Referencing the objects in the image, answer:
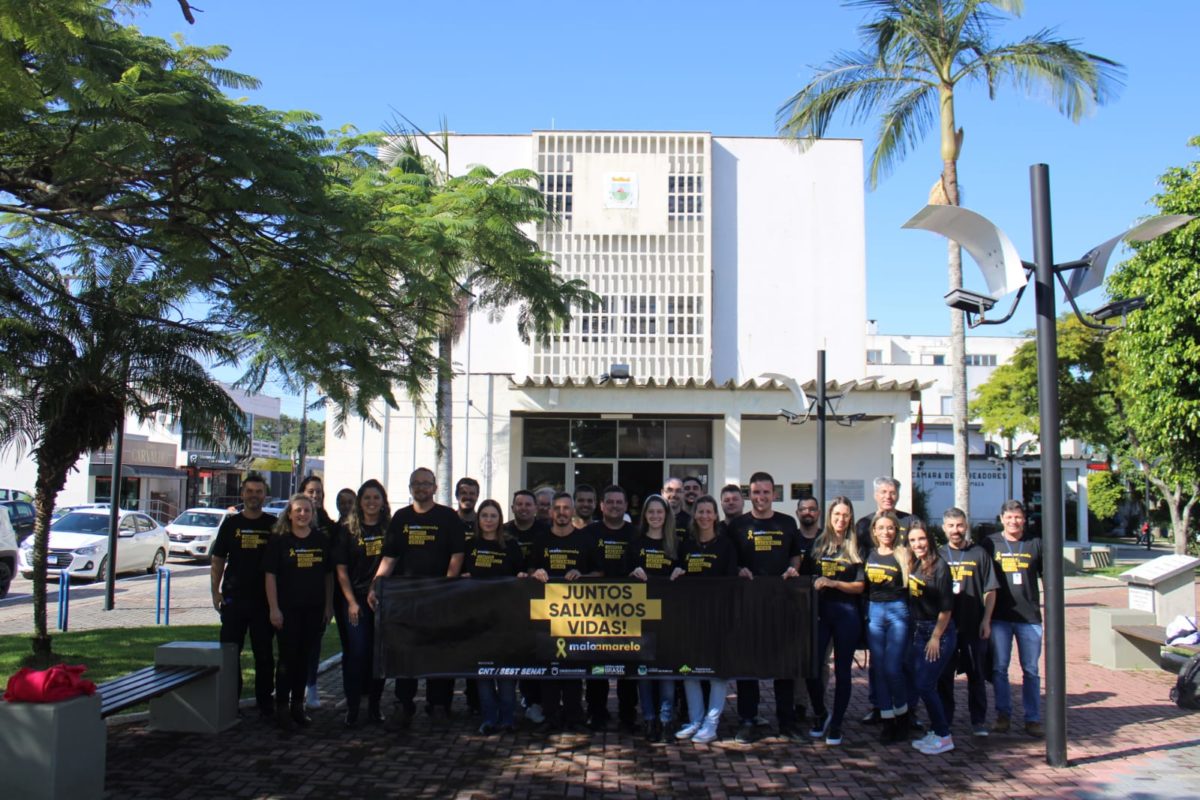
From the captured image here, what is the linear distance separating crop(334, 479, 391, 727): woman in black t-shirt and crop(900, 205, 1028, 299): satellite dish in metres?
4.79

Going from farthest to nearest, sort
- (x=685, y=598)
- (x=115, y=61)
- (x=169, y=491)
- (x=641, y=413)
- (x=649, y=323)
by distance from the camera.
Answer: (x=169, y=491) < (x=649, y=323) < (x=641, y=413) < (x=685, y=598) < (x=115, y=61)

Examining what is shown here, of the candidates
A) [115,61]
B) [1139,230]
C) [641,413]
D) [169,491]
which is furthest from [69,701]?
[169,491]

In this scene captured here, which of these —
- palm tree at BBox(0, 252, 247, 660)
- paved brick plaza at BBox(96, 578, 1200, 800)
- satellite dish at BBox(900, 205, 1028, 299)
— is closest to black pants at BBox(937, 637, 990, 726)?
paved brick plaza at BBox(96, 578, 1200, 800)

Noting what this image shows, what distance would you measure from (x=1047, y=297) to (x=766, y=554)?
285cm

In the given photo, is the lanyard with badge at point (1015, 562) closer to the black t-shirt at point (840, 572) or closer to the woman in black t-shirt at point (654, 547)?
the black t-shirt at point (840, 572)

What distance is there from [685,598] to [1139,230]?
174 inches

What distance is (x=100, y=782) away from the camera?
5.80 meters

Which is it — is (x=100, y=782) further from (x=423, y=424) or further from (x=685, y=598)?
(x=423, y=424)

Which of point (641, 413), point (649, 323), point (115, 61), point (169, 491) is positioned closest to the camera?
point (115, 61)

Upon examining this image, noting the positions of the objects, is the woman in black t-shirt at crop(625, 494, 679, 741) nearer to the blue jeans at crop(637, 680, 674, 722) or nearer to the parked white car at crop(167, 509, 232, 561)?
the blue jeans at crop(637, 680, 674, 722)

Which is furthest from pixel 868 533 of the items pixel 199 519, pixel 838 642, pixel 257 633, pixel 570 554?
pixel 199 519

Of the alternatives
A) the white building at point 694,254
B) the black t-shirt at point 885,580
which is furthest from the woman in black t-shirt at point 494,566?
the white building at point 694,254

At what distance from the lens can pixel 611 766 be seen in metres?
→ 6.66

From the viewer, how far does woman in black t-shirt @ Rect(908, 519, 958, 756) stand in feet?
23.2
